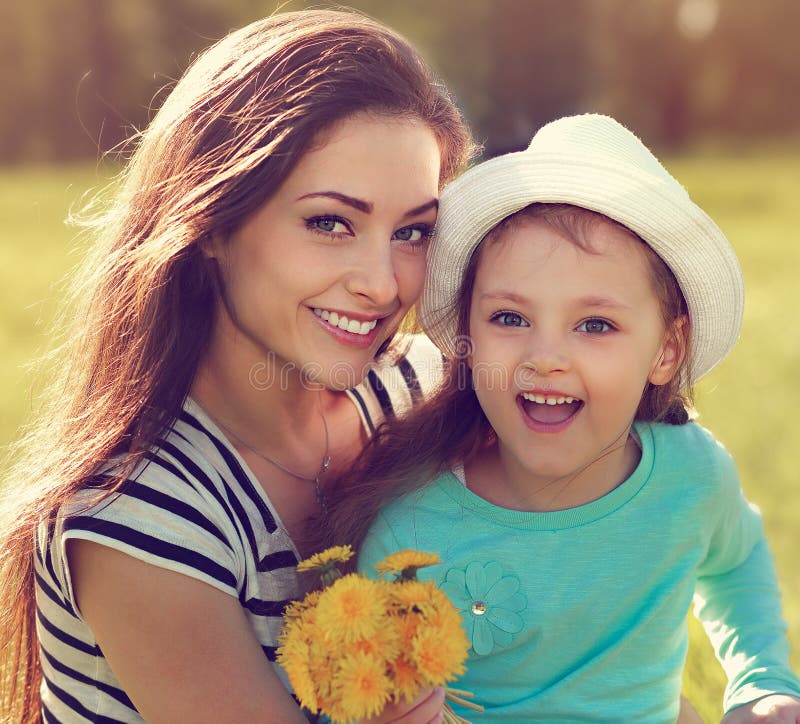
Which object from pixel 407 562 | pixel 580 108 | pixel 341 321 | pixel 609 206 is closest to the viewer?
pixel 407 562

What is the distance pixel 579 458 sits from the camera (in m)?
2.55

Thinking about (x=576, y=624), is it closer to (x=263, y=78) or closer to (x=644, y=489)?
(x=644, y=489)

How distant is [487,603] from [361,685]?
84cm

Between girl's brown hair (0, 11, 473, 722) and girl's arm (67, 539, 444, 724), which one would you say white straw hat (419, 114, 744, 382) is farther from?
girl's arm (67, 539, 444, 724)

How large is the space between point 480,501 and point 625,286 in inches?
26.7

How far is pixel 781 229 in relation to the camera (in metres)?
14.9

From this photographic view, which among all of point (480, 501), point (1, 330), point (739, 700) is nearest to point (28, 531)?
point (480, 501)

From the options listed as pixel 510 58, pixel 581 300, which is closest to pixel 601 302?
pixel 581 300

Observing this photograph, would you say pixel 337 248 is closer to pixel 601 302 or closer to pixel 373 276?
pixel 373 276

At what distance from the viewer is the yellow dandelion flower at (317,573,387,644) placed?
1.79 metres

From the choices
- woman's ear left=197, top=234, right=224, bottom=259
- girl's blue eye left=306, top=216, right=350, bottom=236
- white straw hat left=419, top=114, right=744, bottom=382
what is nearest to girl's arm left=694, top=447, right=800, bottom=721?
white straw hat left=419, top=114, right=744, bottom=382

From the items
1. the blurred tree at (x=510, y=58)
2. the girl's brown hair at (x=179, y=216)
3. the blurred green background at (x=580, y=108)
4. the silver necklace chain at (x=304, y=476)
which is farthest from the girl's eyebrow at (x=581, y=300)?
the blurred tree at (x=510, y=58)

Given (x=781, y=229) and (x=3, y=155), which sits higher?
(x=3, y=155)

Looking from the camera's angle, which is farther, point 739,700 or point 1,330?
point 1,330
